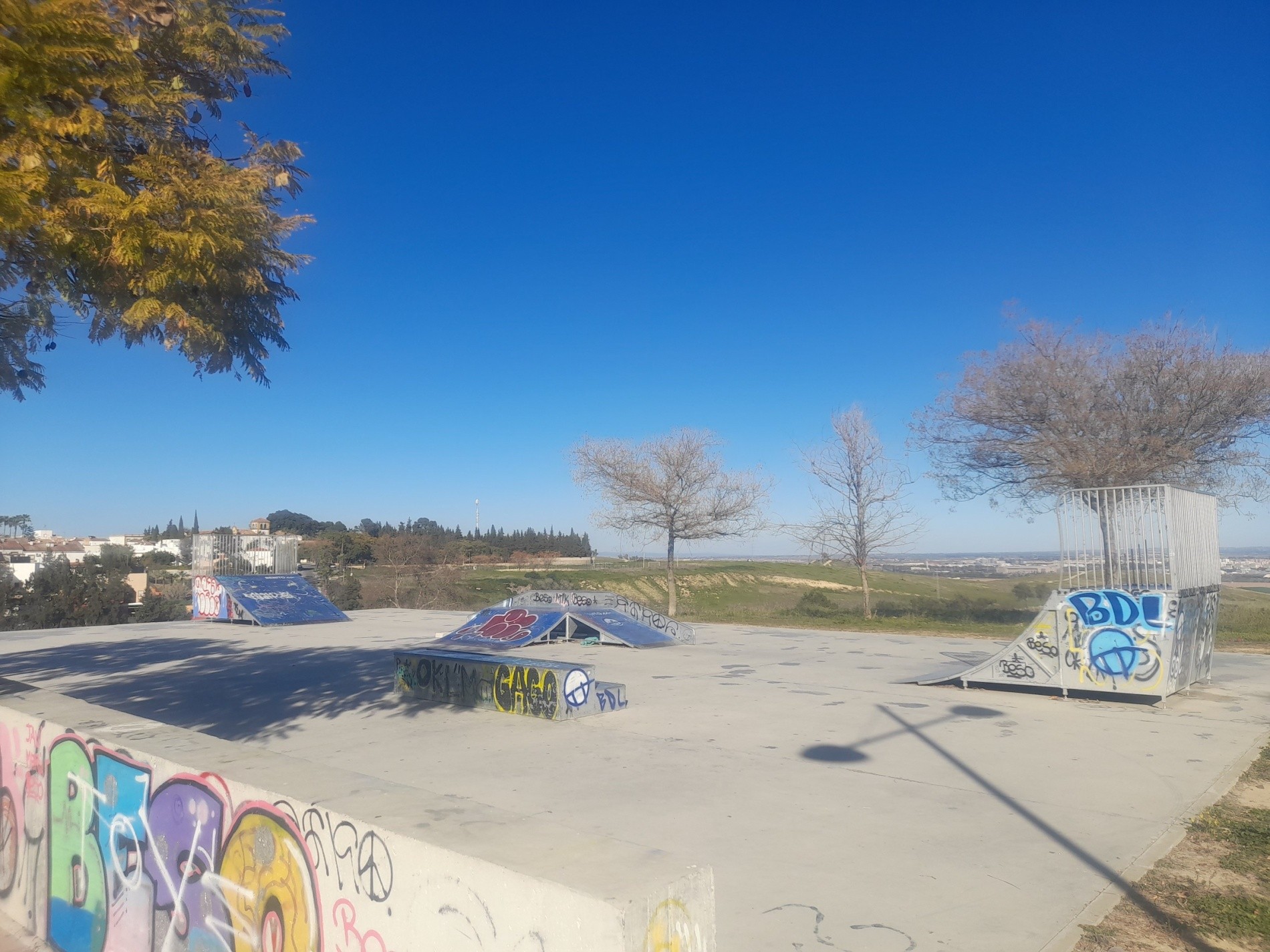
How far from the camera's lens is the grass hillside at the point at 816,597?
969 inches

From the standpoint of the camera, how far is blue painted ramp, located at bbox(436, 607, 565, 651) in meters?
18.8

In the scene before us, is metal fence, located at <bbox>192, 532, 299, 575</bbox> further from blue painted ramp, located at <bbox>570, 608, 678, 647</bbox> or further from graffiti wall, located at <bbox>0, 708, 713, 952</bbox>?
graffiti wall, located at <bbox>0, 708, 713, 952</bbox>

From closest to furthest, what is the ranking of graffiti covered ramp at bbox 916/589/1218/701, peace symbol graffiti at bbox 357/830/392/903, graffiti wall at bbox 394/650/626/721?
peace symbol graffiti at bbox 357/830/392/903 < graffiti wall at bbox 394/650/626/721 < graffiti covered ramp at bbox 916/589/1218/701

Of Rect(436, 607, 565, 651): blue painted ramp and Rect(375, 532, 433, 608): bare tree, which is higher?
Rect(375, 532, 433, 608): bare tree

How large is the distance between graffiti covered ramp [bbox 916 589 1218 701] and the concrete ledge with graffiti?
37.0 ft

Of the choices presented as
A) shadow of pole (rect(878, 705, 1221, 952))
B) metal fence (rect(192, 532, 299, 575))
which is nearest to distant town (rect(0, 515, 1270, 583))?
metal fence (rect(192, 532, 299, 575))

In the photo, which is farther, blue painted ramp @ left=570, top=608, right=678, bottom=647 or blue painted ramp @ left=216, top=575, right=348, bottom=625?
blue painted ramp @ left=216, top=575, right=348, bottom=625

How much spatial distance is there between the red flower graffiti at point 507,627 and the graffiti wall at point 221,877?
13973 millimetres

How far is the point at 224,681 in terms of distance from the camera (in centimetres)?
1467

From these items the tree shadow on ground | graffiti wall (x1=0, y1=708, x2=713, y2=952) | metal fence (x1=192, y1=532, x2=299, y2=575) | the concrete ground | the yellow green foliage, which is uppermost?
the yellow green foliage

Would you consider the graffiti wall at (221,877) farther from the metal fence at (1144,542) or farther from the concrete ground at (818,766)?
the metal fence at (1144,542)

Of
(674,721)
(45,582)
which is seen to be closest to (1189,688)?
(674,721)

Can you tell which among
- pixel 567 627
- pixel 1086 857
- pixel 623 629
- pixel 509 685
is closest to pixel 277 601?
pixel 567 627

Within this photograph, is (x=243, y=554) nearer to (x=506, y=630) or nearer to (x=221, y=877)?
(x=506, y=630)
